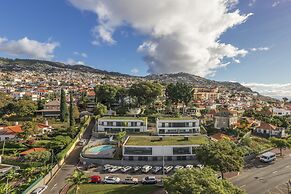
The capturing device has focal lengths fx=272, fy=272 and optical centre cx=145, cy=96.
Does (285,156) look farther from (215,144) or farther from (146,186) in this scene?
(146,186)

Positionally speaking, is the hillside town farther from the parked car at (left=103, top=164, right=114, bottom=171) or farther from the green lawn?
the green lawn

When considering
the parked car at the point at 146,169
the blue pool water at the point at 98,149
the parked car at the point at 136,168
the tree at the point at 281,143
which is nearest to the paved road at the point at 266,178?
the tree at the point at 281,143

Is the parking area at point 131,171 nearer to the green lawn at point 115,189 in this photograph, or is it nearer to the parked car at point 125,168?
the parked car at point 125,168

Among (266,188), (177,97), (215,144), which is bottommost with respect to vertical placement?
(266,188)

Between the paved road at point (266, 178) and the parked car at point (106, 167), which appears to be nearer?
the paved road at point (266, 178)

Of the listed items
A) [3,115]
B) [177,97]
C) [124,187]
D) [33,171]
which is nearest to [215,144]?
[124,187]

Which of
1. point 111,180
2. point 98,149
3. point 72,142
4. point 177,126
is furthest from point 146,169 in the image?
point 177,126

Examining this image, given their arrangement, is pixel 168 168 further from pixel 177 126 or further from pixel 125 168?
pixel 177 126
